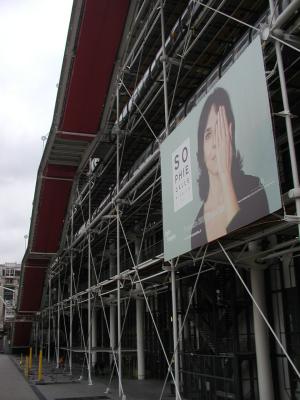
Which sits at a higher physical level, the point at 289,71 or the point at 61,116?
the point at 61,116

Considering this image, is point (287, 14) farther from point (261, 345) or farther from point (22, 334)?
point (22, 334)

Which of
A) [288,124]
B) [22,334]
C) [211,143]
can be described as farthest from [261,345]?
[22,334]

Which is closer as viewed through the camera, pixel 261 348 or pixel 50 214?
pixel 261 348

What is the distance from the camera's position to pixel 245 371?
1114 cm

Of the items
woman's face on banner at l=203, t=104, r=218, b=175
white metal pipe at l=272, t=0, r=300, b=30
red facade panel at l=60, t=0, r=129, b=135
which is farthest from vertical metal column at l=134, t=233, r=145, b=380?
white metal pipe at l=272, t=0, r=300, b=30

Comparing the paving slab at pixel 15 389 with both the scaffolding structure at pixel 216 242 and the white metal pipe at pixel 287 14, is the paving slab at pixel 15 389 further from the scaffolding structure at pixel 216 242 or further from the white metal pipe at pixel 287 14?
the white metal pipe at pixel 287 14

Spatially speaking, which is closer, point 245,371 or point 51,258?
point 245,371

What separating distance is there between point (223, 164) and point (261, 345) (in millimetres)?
4009

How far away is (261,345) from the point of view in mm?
9602

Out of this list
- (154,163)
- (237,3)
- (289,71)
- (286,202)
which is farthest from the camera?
(154,163)

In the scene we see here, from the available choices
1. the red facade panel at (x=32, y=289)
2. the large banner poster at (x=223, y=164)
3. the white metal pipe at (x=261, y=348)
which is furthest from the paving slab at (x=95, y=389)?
the red facade panel at (x=32, y=289)

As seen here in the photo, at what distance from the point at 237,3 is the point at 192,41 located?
119cm

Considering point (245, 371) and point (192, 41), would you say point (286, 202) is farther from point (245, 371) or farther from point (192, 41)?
point (245, 371)

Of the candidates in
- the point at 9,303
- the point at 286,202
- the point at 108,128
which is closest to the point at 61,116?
the point at 108,128
